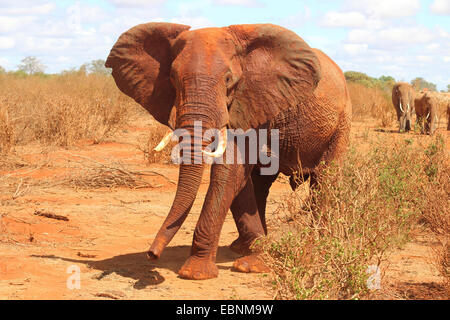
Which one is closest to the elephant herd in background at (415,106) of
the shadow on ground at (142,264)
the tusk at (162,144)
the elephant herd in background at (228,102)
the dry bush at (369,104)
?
the dry bush at (369,104)

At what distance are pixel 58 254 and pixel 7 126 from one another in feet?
21.1

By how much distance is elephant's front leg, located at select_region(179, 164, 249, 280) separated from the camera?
5758 mm

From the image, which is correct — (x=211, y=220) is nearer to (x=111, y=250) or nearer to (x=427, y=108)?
(x=111, y=250)

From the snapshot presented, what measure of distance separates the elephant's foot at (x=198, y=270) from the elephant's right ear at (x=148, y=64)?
4.42 feet

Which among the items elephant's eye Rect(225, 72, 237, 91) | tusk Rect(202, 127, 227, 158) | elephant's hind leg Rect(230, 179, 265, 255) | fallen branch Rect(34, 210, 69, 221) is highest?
elephant's eye Rect(225, 72, 237, 91)

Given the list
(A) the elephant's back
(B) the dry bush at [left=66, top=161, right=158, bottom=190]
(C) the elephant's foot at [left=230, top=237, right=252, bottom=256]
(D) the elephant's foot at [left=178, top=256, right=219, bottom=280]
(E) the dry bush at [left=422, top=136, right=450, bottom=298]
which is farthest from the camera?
(B) the dry bush at [left=66, top=161, right=158, bottom=190]

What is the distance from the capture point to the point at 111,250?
22.7 ft

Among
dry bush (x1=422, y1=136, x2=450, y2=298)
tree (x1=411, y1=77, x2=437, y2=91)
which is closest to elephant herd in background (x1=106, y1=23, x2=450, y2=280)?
dry bush (x1=422, y1=136, x2=450, y2=298)

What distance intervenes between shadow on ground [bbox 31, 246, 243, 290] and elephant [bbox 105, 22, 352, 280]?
0.25 meters

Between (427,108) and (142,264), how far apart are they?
48.1ft

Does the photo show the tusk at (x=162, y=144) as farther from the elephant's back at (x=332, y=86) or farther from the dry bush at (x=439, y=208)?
the dry bush at (x=439, y=208)

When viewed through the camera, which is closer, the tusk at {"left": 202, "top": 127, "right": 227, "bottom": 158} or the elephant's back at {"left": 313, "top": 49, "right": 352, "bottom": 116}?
the tusk at {"left": 202, "top": 127, "right": 227, "bottom": 158}

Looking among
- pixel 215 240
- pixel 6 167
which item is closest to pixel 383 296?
pixel 215 240

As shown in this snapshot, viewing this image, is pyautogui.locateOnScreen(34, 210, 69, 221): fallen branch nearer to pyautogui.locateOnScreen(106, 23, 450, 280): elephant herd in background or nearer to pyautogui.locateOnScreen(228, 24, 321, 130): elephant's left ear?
pyautogui.locateOnScreen(106, 23, 450, 280): elephant herd in background
